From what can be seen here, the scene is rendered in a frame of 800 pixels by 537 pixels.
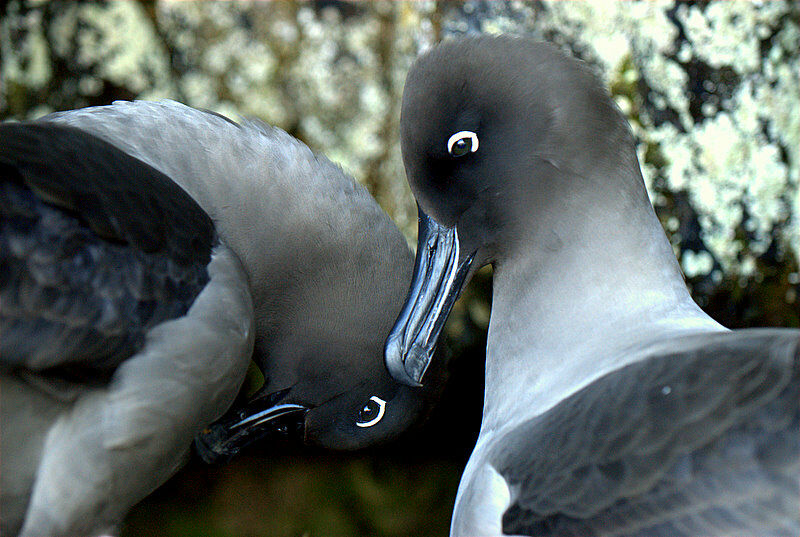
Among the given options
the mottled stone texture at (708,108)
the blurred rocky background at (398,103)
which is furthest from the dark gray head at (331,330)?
the mottled stone texture at (708,108)

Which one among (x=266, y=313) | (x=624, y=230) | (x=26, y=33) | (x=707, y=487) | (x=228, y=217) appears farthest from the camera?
(x=26, y=33)

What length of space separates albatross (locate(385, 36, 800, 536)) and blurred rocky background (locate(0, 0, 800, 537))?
1269 millimetres

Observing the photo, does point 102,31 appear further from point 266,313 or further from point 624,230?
point 624,230

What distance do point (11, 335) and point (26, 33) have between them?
99.7 inches

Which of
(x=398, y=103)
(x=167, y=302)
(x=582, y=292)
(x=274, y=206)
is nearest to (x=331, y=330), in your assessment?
(x=274, y=206)

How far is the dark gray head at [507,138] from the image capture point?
1964 mm

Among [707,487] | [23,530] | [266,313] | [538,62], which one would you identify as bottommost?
[23,530]

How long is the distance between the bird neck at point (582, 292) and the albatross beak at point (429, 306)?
151 millimetres

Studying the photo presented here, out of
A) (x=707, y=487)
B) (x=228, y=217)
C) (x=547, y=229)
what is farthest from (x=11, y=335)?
(x=707, y=487)

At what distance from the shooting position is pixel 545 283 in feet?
6.63

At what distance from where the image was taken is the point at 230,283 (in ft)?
6.57

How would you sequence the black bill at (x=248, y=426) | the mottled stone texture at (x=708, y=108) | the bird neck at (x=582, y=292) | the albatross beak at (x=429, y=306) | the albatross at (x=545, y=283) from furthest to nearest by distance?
the mottled stone texture at (x=708, y=108), the black bill at (x=248, y=426), the albatross beak at (x=429, y=306), the bird neck at (x=582, y=292), the albatross at (x=545, y=283)

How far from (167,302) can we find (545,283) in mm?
831

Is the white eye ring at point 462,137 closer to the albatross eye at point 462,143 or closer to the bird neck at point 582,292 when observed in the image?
the albatross eye at point 462,143
